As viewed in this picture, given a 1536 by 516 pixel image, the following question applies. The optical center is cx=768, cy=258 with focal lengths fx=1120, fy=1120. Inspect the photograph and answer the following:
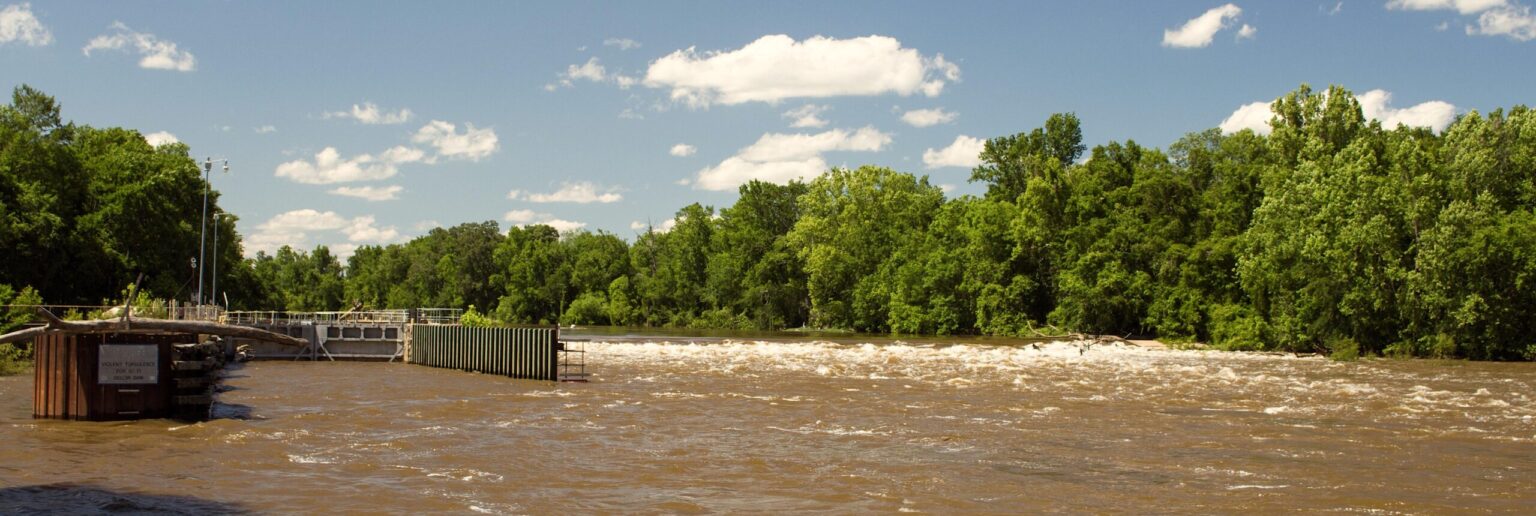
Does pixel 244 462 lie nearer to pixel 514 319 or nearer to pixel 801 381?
pixel 801 381

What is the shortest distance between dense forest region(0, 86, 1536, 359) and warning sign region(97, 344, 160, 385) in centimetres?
2312

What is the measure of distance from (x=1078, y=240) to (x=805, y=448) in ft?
210

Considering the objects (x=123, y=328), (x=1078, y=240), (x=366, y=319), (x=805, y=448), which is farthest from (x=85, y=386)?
(x=1078, y=240)

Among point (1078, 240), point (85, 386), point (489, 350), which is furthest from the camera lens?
point (1078, 240)

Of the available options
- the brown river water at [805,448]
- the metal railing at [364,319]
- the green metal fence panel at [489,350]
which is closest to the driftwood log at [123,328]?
the brown river water at [805,448]

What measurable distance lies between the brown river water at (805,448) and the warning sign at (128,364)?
967mm

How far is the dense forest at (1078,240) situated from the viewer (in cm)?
5056

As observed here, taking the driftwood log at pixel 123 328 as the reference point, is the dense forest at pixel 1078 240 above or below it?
above

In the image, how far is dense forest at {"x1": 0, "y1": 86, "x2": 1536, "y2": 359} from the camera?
166 ft

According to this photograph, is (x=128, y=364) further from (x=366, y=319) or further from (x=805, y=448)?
(x=366, y=319)

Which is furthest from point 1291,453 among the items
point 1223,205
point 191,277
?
point 191,277

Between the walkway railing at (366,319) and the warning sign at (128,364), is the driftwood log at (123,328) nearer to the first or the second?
the warning sign at (128,364)

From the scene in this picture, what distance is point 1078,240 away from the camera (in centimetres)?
8050

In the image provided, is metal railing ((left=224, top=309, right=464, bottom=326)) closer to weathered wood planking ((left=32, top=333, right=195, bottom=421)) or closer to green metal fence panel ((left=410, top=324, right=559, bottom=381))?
green metal fence panel ((left=410, top=324, right=559, bottom=381))
